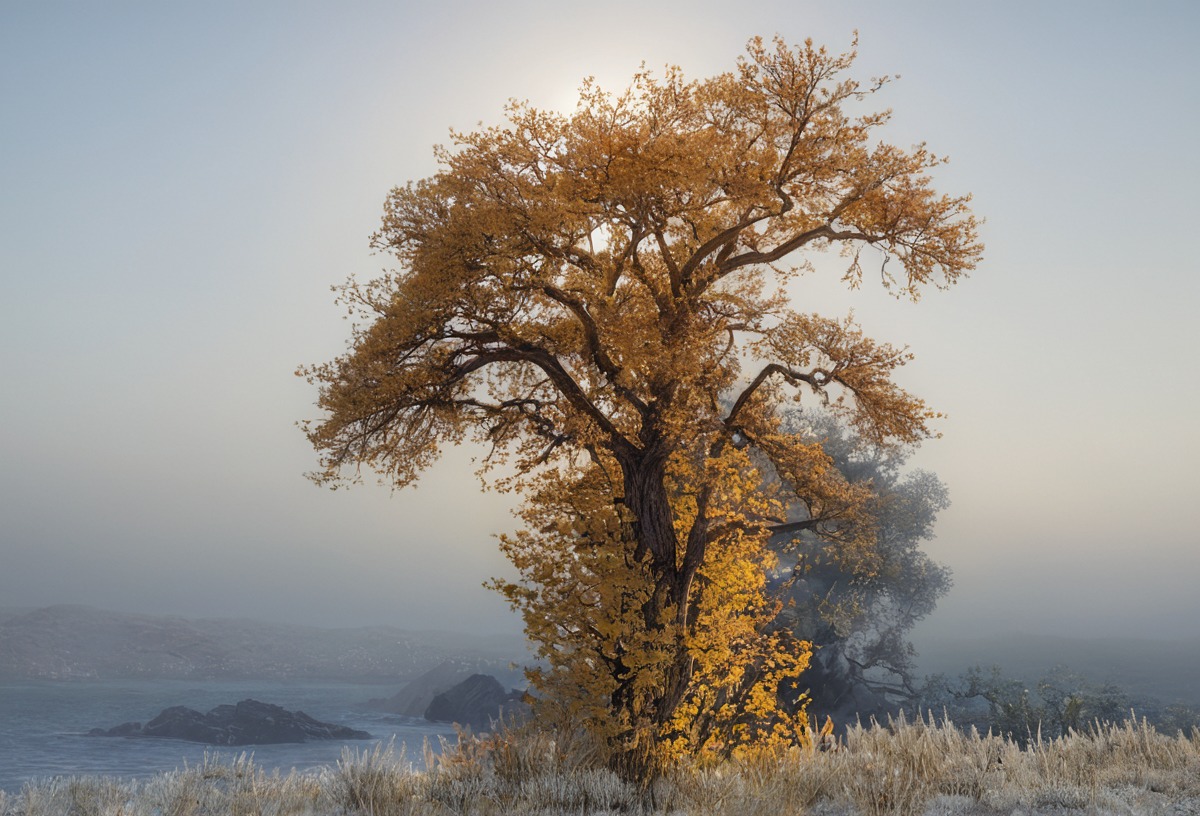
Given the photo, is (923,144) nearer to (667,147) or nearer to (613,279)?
(667,147)

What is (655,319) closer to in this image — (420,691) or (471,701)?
(471,701)

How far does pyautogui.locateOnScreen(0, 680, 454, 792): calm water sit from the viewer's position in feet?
90.5

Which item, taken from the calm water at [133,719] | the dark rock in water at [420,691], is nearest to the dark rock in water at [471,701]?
the calm water at [133,719]

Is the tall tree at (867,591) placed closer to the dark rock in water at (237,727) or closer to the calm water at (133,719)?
the calm water at (133,719)

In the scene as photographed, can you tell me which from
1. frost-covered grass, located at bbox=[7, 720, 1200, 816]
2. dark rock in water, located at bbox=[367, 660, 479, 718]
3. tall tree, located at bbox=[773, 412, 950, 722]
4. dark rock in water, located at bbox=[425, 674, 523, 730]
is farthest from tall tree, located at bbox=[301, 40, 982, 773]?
dark rock in water, located at bbox=[367, 660, 479, 718]

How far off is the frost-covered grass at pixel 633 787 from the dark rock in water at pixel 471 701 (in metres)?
21.9

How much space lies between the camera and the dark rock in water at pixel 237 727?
1319 inches

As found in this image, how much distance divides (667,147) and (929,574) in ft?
81.9

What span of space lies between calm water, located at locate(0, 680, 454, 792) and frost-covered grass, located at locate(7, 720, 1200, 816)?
1228 millimetres

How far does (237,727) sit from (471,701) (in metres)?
9.02

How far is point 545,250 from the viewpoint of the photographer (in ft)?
42.0

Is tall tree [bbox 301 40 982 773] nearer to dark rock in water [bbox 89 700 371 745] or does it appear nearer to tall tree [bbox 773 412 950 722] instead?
tall tree [bbox 773 412 950 722]

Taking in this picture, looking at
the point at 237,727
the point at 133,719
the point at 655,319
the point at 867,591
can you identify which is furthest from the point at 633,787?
the point at 133,719

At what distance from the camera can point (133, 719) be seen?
37219 mm
